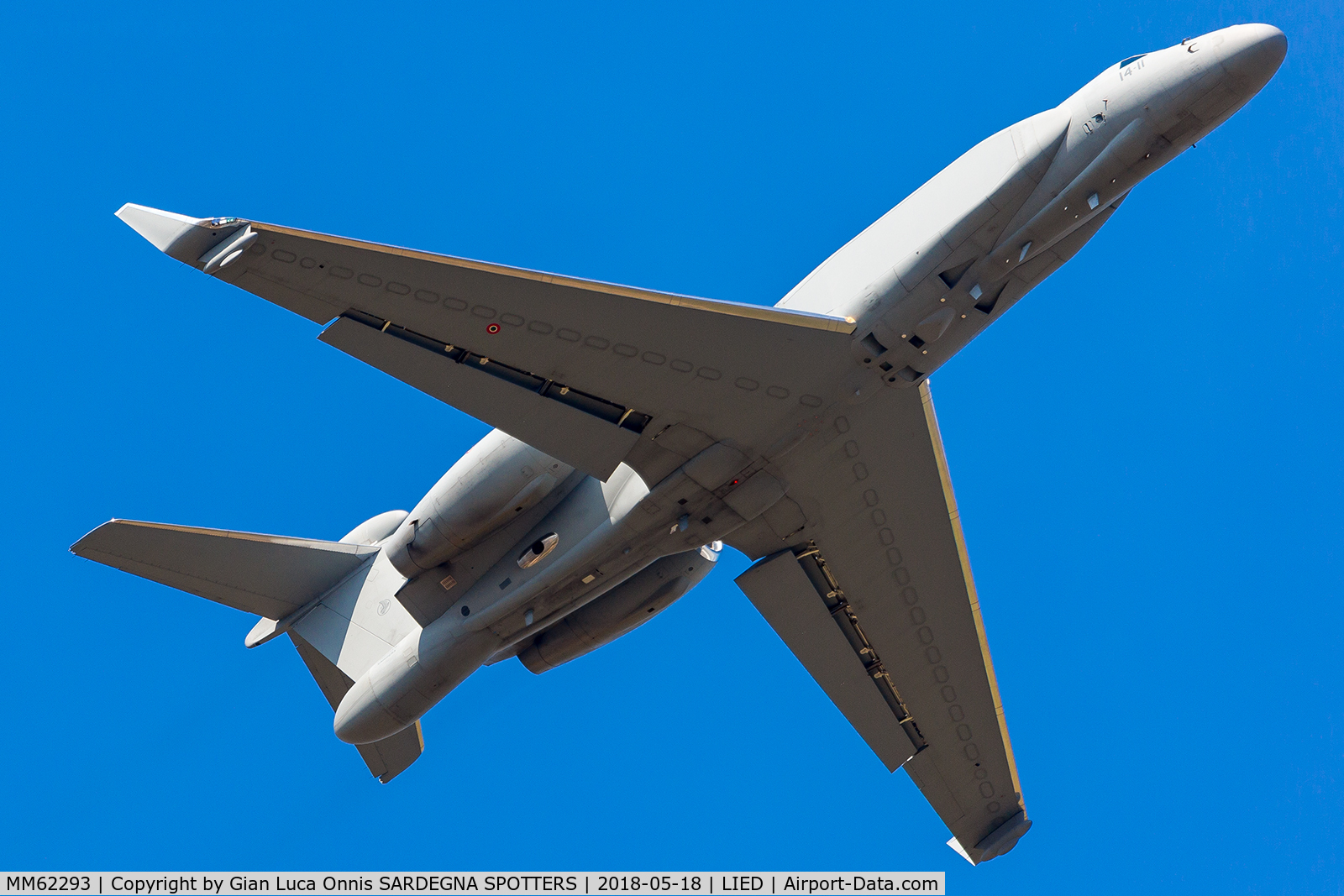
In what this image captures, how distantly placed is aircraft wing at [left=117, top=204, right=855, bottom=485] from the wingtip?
34mm

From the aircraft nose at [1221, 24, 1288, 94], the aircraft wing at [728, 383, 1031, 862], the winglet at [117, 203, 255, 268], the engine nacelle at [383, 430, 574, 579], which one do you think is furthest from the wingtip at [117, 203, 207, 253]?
the aircraft nose at [1221, 24, 1288, 94]

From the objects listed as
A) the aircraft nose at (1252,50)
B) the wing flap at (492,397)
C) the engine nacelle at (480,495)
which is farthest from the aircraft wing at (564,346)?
the aircraft nose at (1252,50)

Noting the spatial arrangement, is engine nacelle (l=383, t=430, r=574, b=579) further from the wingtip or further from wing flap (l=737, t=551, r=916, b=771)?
the wingtip

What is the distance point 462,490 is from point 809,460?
5.92 metres

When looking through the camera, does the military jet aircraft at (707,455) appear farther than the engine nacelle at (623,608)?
No

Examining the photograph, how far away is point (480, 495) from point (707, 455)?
4.10 m

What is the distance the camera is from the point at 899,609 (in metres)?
25.0

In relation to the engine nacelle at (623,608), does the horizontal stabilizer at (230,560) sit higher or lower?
higher

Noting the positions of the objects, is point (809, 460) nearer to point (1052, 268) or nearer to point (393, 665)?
point (1052, 268)

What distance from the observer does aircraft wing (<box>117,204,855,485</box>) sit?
17.8 meters

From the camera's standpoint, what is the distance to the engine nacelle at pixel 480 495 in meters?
21.9

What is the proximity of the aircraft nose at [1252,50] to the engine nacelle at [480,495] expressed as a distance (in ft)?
39.4

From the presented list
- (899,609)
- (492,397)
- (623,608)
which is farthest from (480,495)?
(899,609)

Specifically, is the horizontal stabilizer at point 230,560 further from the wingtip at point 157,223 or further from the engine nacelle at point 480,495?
the wingtip at point 157,223
